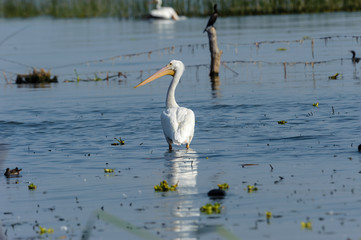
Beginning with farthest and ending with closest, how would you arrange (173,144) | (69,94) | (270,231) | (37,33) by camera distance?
1. (37,33)
2. (69,94)
3. (173,144)
4. (270,231)

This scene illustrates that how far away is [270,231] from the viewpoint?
840 cm

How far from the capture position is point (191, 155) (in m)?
13.8

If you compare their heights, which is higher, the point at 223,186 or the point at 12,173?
the point at 223,186

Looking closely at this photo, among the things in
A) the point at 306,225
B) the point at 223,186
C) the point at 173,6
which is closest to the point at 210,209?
the point at 306,225

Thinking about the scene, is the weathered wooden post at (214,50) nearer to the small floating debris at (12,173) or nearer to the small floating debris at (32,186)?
the small floating debris at (12,173)

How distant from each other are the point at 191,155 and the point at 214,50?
1372 centimetres

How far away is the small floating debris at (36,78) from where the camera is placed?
30.0 meters

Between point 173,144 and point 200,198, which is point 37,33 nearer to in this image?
point 173,144

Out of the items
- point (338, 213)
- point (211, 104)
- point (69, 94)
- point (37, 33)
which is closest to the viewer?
point (338, 213)

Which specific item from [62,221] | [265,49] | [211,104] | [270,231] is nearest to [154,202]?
[62,221]

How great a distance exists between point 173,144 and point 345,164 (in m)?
4.28

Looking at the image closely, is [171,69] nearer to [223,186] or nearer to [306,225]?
[223,186]

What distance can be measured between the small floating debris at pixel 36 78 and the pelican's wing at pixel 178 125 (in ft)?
53.6

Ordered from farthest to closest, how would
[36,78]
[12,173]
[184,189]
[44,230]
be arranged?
1. [36,78]
2. [12,173]
3. [184,189]
4. [44,230]
